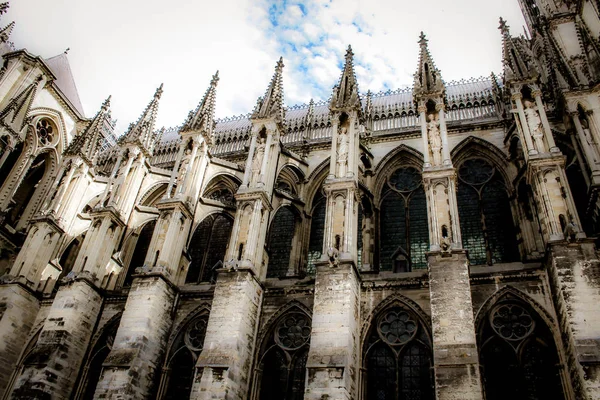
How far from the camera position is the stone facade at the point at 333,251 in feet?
37.9

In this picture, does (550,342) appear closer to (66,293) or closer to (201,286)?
(201,286)

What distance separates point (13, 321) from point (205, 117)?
889 centimetres

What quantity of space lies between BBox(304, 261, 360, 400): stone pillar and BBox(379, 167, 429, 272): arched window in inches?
139

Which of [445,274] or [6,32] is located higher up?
[6,32]

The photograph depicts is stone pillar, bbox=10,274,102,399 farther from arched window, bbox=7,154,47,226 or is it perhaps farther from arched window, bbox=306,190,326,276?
arched window, bbox=7,154,47,226

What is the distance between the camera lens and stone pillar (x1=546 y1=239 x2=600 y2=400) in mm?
9711

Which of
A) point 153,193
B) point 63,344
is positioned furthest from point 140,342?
point 153,193

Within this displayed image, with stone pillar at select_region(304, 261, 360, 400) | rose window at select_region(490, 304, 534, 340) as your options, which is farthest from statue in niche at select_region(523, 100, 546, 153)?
stone pillar at select_region(304, 261, 360, 400)

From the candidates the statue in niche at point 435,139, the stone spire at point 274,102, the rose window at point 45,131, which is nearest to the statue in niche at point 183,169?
the stone spire at point 274,102

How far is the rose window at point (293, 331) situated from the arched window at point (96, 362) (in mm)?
5166

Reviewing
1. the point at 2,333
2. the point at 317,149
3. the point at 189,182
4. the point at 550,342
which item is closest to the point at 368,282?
the point at 550,342

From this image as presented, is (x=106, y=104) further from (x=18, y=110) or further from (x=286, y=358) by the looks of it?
(x=286, y=358)

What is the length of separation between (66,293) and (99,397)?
3914mm

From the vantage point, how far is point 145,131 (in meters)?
18.5
